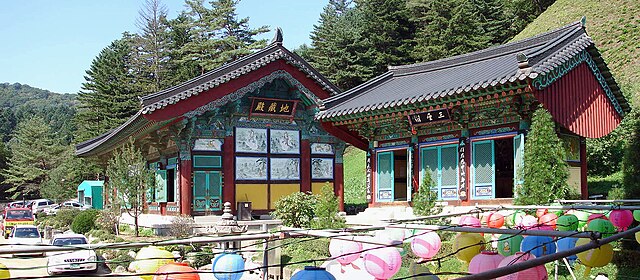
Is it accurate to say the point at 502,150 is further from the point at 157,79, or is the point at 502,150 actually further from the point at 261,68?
the point at 157,79

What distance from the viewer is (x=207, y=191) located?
76.7 ft

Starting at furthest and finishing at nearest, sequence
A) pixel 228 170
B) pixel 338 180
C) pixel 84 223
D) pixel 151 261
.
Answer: pixel 84 223
pixel 338 180
pixel 228 170
pixel 151 261

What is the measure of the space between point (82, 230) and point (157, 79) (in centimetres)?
2791

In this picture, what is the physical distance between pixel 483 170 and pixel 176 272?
46.2ft

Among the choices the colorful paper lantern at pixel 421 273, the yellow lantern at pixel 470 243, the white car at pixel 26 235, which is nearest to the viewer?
the colorful paper lantern at pixel 421 273

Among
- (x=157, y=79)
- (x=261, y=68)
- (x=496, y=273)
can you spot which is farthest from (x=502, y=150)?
(x=157, y=79)

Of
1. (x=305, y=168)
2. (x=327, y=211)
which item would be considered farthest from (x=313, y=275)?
(x=305, y=168)

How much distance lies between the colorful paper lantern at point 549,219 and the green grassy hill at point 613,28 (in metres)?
16.6

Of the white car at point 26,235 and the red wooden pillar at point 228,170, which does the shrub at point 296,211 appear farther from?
the white car at point 26,235

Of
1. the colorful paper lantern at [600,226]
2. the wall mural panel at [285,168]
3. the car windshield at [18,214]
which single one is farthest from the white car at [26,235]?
the colorful paper lantern at [600,226]

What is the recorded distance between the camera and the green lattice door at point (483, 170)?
18266 millimetres

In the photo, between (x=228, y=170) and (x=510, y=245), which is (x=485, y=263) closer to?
(x=510, y=245)

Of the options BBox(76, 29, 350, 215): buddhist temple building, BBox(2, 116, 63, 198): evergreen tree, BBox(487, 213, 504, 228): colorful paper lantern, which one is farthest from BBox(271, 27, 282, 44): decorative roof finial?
BBox(2, 116, 63, 198): evergreen tree

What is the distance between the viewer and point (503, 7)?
54.3 metres
